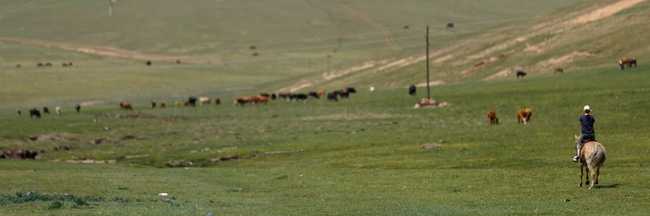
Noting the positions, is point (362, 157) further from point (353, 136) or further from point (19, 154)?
point (19, 154)

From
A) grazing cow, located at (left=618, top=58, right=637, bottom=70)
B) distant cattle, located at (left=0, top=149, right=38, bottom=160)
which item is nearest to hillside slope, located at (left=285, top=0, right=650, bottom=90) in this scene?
grazing cow, located at (left=618, top=58, right=637, bottom=70)

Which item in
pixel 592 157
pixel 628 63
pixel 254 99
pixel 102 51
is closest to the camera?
pixel 592 157

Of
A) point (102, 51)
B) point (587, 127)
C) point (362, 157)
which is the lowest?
point (362, 157)

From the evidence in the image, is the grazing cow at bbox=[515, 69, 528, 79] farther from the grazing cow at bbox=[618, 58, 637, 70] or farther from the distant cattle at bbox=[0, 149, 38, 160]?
the distant cattle at bbox=[0, 149, 38, 160]

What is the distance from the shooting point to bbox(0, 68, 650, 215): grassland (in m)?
25.5

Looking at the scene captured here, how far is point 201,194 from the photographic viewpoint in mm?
29750

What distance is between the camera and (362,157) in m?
43.3

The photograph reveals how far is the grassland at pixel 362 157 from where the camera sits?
25469 mm

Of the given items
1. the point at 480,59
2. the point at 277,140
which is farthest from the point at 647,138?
the point at 480,59

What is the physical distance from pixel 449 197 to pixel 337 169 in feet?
38.8

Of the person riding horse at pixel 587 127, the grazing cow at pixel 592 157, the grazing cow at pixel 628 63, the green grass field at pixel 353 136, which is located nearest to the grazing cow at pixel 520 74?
the green grass field at pixel 353 136

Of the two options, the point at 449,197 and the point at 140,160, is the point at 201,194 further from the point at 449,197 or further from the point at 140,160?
the point at 140,160

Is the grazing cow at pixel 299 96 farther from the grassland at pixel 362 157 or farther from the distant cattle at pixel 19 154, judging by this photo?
the distant cattle at pixel 19 154

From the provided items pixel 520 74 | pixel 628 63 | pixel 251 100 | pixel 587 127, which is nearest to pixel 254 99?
pixel 251 100
